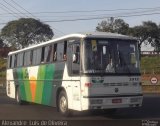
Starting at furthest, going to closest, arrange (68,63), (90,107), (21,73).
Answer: (21,73)
(68,63)
(90,107)

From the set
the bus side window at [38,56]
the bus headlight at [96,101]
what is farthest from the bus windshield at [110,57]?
the bus side window at [38,56]

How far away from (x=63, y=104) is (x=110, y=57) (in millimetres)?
2849

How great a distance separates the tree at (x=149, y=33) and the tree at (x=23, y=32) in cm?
2573

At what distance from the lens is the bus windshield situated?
670 inches

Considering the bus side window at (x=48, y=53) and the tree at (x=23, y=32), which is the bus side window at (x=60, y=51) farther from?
the tree at (x=23, y=32)

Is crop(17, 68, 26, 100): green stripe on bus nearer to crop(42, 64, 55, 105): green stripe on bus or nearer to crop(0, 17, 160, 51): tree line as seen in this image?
crop(42, 64, 55, 105): green stripe on bus

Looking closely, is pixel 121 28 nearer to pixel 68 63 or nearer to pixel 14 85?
pixel 14 85

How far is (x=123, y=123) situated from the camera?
1119 centimetres

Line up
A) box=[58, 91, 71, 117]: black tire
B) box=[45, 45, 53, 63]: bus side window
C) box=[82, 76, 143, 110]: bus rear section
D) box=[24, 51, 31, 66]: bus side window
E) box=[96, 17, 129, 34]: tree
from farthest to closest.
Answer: box=[96, 17, 129, 34]: tree → box=[24, 51, 31, 66]: bus side window → box=[45, 45, 53, 63]: bus side window → box=[58, 91, 71, 117]: black tire → box=[82, 76, 143, 110]: bus rear section

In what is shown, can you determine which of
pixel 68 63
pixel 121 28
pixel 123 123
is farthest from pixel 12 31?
pixel 123 123

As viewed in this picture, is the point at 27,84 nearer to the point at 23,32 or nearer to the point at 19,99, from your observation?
the point at 19,99

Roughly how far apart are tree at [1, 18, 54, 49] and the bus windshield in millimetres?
99828

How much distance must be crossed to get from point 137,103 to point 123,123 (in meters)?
6.35

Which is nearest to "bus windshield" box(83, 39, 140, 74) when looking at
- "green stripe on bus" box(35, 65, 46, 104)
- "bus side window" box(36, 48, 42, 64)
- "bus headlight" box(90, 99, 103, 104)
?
"bus headlight" box(90, 99, 103, 104)
